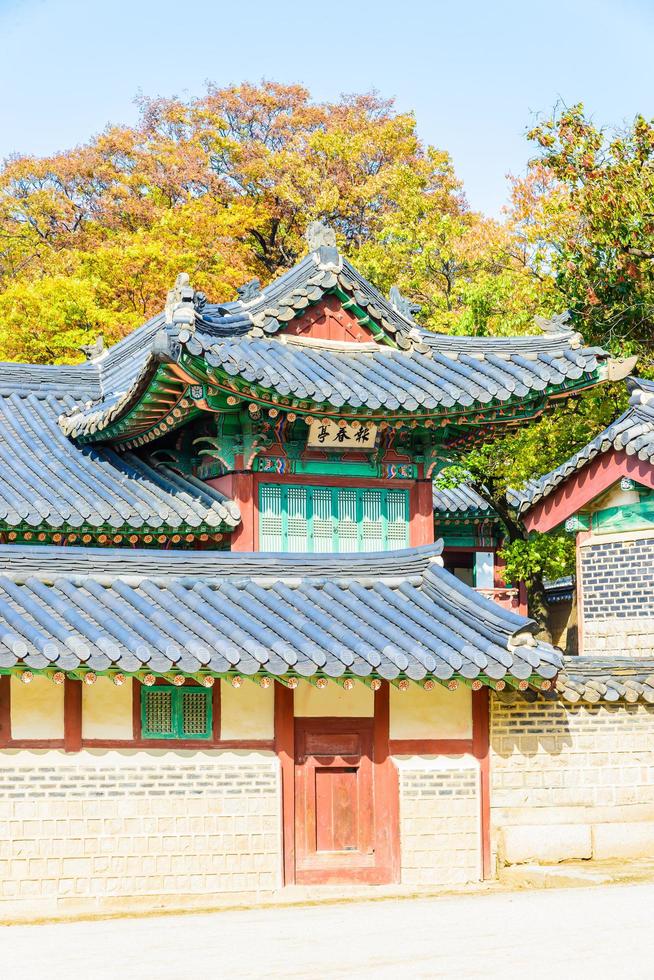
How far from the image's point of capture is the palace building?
42.6ft

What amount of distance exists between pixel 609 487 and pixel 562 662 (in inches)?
143

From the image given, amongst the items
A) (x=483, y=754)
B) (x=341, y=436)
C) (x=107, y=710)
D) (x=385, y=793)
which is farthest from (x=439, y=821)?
(x=341, y=436)

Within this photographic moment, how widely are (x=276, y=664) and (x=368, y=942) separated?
3179 millimetres

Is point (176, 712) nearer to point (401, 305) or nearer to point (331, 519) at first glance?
point (331, 519)

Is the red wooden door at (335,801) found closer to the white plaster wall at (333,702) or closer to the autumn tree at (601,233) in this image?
the white plaster wall at (333,702)

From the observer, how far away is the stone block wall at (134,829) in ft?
42.1

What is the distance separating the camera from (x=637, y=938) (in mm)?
10117

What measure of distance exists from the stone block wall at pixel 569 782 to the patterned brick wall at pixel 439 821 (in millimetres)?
269

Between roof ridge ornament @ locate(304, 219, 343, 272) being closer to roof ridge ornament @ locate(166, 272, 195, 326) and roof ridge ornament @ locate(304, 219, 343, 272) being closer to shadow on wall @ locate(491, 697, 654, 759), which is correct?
roof ridge ornament @ locate(166, 272, 195, 326)

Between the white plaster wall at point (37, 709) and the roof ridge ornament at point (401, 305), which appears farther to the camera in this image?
the roof ridge ornament at point (401, 305)

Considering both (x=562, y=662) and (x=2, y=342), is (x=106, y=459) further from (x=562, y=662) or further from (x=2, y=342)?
(x=2, y=342)

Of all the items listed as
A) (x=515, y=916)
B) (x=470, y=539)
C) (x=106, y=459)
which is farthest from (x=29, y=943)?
(x=470, y=539)

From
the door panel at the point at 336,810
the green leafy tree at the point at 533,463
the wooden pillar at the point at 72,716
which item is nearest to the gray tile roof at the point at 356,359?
the green leafy tree at the point at 533,463

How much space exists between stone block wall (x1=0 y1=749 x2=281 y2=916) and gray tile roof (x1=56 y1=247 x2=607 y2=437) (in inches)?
186
